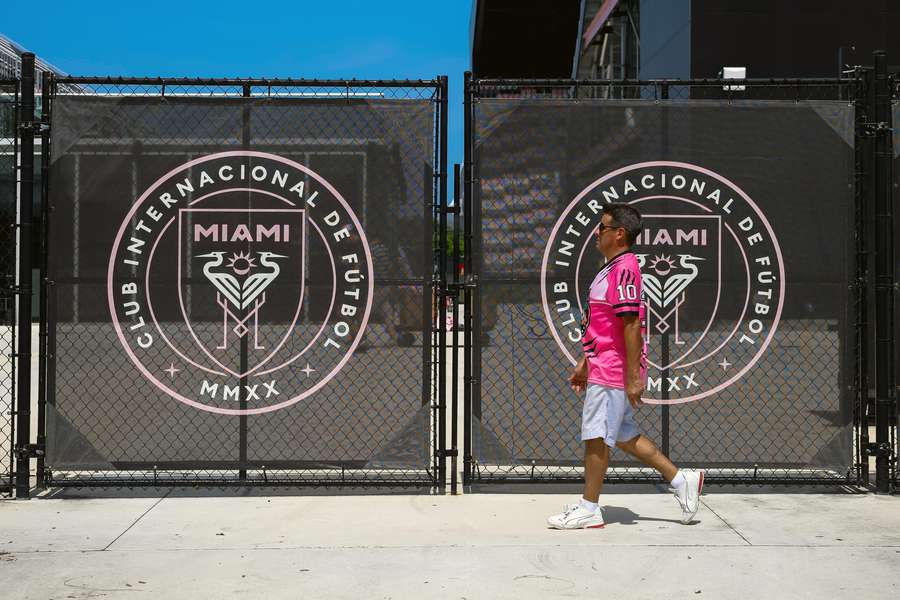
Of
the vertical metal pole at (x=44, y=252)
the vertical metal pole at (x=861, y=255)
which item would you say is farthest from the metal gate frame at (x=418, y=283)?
the vertical metal pole at (x=861, y=255)

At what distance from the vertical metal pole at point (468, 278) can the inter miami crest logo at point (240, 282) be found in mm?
646

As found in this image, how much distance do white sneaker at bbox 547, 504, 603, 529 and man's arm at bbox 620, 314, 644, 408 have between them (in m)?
0.70

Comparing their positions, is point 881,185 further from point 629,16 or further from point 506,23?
point 506,23

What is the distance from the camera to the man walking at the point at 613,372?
5629 mm

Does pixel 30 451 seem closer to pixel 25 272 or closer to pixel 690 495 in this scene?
pixel 25 272

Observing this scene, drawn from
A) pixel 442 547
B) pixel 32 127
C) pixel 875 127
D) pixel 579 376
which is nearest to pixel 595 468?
pixel 579 376

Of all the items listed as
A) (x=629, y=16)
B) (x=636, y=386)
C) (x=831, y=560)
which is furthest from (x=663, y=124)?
(x=629, y=16)

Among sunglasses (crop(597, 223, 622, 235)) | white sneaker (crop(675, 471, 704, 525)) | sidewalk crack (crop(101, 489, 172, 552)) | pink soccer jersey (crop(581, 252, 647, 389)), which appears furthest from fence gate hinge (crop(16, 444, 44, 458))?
white sneaker (crop(675, 471, 704, 525))

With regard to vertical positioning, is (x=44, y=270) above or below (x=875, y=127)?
below

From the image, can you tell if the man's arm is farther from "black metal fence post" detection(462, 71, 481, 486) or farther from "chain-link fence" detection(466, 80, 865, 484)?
"black metal fence post" detection(462, 71, 481, 486)

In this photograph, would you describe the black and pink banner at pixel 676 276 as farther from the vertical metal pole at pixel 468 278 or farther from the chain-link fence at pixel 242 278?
the chain-link fence at pixel 242 278

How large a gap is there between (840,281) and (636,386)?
2.00 metres

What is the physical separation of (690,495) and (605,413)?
2.25 feet

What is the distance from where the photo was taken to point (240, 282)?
6453mm
